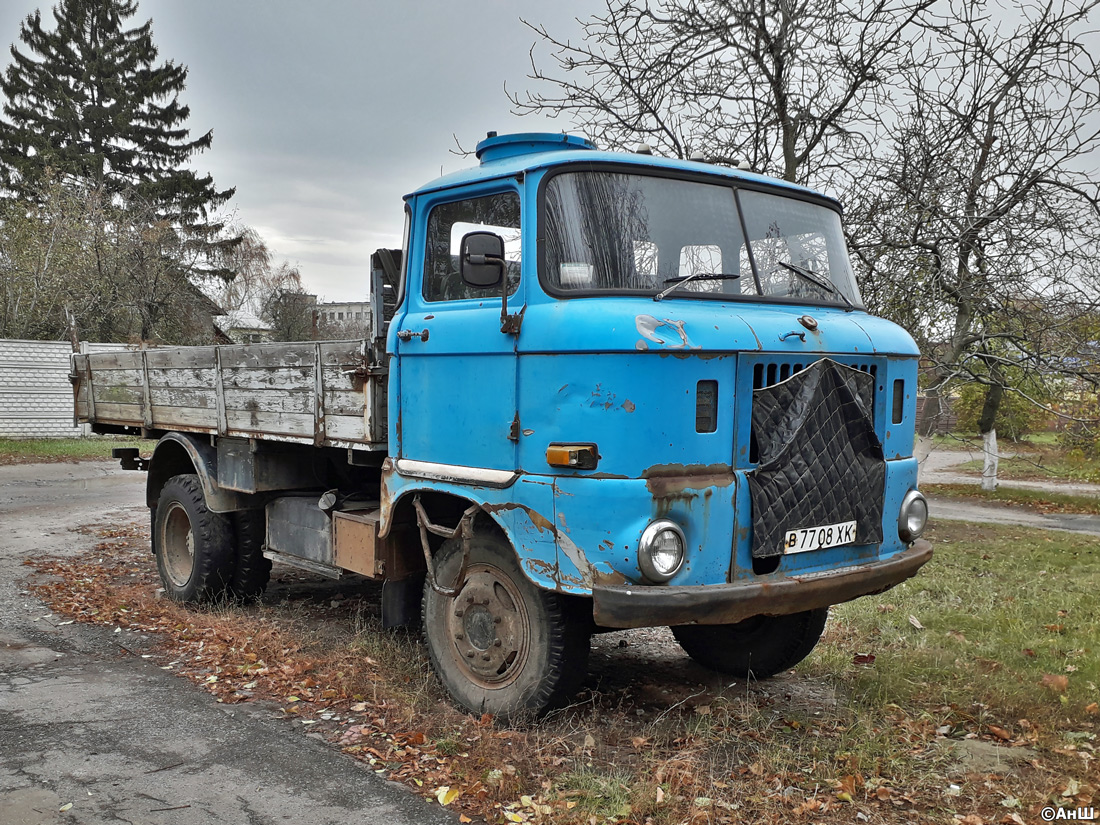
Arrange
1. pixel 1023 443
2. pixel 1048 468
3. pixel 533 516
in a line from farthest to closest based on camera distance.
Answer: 1. pixel 1023 443
2. pixel 1048 468
3. pixel 533 516

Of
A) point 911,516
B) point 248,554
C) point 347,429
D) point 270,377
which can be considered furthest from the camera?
point 248,554

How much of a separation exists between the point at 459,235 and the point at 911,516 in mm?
2700

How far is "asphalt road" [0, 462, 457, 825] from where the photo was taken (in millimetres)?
3551

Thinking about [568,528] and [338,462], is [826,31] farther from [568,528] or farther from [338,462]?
[568,528]

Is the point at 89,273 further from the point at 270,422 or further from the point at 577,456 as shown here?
the point at 577,456

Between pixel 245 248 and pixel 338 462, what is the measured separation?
3173 centimetres

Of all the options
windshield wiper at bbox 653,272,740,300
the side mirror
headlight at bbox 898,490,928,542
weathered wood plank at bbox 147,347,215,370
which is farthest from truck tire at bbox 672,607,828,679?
weathered wood plank at bbox 147,347,215,370

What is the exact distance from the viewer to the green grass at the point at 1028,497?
14896 millimetres

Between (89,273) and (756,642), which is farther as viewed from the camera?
(89,273)

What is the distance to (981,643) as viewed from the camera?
5898 millimetres

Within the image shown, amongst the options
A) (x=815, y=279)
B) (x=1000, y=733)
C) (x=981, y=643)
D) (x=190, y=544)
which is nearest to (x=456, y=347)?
(x=815, y=279)

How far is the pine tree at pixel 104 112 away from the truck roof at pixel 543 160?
2981 centimetres

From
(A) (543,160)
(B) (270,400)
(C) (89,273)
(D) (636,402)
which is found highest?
(C) (89,273)

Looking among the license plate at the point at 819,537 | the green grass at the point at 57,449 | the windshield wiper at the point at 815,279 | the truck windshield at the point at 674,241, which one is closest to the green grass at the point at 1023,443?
the green grass at the point at 57,449
